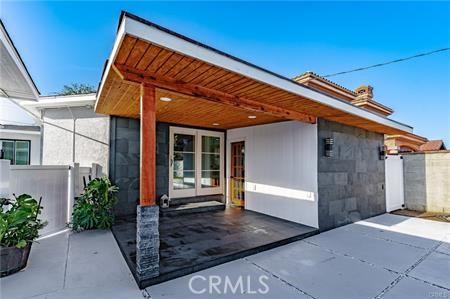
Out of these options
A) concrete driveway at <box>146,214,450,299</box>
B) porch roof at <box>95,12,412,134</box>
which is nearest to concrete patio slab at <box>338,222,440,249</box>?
concrete driveway at <box>146,214,450,299</box>

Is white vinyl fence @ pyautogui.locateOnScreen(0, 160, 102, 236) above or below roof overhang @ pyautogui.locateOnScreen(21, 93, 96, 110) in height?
below

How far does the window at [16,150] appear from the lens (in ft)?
27.5

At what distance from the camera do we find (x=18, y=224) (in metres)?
3.04

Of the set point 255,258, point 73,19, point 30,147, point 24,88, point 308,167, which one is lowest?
point 255,258

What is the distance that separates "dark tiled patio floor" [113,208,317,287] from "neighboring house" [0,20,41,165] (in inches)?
134

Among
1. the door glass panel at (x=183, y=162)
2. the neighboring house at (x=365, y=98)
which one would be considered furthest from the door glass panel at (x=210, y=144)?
the neighboring house at (x=365, y=98)

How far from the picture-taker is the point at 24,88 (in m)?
4.61

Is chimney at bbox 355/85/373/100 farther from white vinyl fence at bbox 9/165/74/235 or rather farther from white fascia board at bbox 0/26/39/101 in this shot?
white fascia board at bbox 0/26/39/101

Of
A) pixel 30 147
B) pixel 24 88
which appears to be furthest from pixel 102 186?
→ pixel 30 147

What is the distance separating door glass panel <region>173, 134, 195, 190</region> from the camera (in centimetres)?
664

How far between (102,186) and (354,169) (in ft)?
20.5

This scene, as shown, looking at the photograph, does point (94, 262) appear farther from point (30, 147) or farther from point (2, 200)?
point (30, 147)

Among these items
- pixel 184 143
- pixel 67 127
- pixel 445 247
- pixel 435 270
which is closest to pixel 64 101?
pixel 67 127

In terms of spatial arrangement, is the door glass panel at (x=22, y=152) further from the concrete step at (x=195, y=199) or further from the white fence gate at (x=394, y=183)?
the white fence gate at (x=394, y=183)
